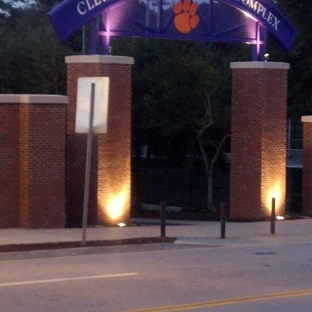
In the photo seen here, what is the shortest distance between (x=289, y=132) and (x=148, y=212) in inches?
755

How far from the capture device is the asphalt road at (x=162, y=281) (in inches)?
412

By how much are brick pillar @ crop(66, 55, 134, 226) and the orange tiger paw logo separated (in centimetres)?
248

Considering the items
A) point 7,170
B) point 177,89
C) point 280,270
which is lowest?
point 280,270

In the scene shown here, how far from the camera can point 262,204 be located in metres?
24.4

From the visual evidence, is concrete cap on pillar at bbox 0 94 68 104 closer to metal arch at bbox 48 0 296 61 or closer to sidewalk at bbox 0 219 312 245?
metal arch at bbox 48 0 296 61

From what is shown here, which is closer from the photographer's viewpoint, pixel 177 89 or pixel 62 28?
pixel 62 28

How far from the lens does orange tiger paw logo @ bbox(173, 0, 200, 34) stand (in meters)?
23.2

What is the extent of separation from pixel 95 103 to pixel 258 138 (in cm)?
892

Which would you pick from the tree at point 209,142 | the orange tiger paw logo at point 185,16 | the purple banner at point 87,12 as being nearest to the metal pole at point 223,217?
the purple banner at point 87,12

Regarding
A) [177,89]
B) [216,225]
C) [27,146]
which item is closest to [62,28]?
[27,146]

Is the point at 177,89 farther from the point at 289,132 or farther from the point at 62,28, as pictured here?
the point at 289,132

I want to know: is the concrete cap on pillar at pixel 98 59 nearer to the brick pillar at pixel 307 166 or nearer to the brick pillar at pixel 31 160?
the brick pillar at pixel 31 160

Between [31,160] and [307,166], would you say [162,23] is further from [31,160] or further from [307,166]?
[307,166]

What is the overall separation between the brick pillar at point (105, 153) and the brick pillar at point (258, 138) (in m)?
4.39
